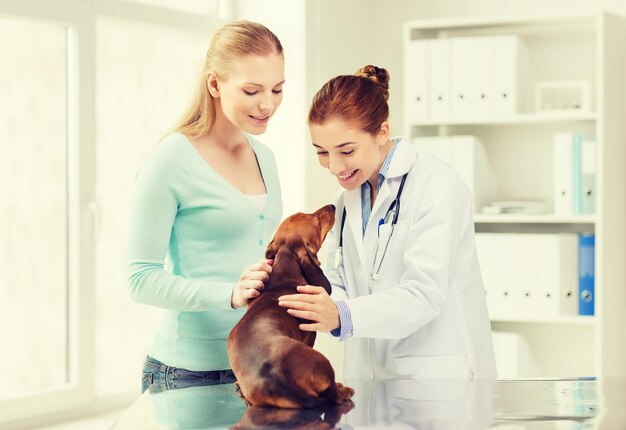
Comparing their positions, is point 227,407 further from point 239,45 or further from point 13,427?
point 13,427

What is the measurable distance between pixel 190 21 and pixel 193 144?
5.53 feet

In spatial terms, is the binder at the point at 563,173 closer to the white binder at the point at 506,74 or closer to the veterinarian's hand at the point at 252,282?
the white binder at the point at 506,74

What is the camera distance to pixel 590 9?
3.48m

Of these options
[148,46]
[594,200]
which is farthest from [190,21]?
[594,200]

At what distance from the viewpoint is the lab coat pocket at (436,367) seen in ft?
5.74

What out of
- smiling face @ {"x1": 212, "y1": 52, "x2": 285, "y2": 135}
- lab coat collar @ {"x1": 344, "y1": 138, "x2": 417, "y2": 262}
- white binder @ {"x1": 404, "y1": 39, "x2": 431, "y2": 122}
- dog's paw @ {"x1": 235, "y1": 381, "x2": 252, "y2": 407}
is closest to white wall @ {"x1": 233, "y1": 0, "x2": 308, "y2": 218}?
white binder @ {"x1": 404, "y1": 39, "x2": 431, "y2": 122}

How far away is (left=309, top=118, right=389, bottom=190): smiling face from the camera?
1734 millimetres

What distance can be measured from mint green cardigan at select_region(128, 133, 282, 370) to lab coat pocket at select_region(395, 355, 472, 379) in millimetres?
370

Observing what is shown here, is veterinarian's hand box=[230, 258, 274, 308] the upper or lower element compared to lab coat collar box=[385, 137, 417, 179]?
lower

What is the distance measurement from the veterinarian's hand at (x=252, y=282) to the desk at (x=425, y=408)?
6.7 inches

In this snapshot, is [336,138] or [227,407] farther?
[336,138]

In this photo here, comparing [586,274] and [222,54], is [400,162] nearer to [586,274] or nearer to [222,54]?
[222,54]

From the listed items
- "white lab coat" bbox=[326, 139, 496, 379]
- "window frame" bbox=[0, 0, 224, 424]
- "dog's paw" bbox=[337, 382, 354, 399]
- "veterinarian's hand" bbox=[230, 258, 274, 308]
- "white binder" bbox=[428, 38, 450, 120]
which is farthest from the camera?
"white binder" bbox=[428, 38, 450, 120]

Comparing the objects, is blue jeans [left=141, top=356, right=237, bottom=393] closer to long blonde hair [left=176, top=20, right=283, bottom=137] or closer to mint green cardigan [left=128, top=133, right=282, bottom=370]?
mint green cardigan [left=128, top=133, right=282, bottom=370]
